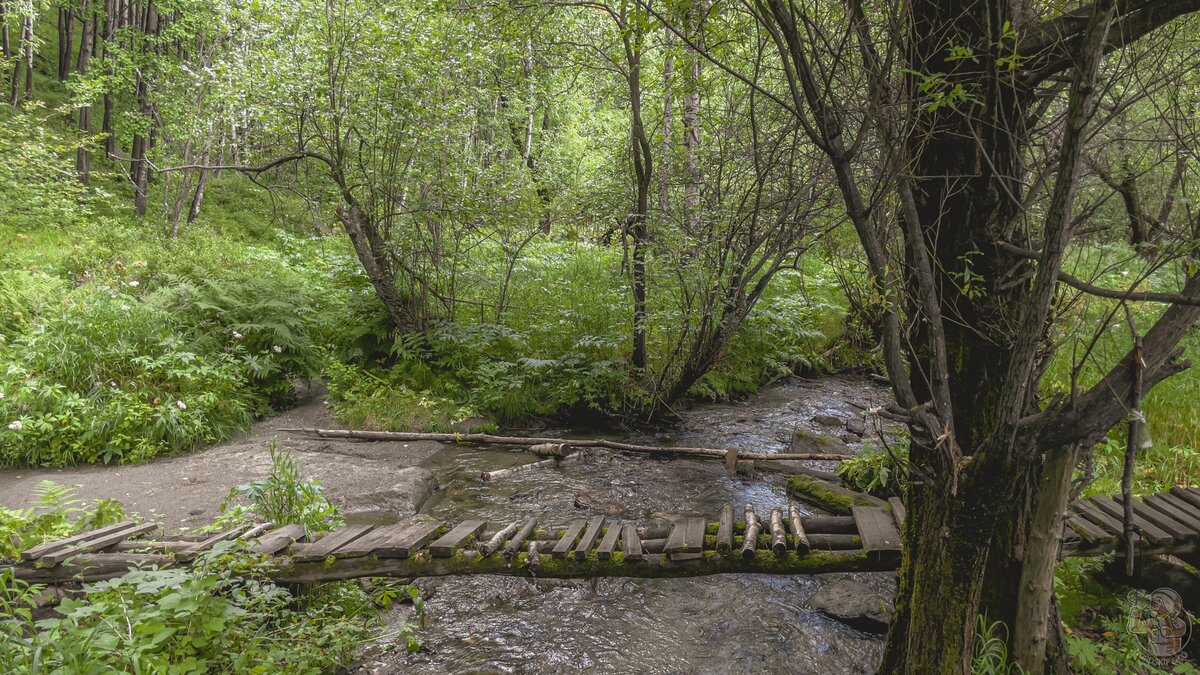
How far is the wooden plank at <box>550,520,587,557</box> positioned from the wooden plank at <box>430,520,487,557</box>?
0.69 meters

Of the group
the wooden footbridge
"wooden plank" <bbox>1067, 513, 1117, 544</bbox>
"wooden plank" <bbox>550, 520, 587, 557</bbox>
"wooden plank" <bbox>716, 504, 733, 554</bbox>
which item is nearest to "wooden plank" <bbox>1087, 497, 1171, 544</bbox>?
the wooden footbridge

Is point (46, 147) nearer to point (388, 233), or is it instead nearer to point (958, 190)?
point (388, 233)

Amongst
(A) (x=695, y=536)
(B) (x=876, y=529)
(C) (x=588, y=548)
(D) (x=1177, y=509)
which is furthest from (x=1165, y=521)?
(C) (x=588, y=548)

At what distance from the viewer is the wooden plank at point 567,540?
426 cm

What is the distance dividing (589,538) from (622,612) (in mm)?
804

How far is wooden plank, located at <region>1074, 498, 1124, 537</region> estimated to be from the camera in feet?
12.7

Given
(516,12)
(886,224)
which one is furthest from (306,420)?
(886,224)

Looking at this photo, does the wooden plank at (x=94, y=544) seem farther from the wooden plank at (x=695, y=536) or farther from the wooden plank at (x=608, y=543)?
the wooden plank at (x=695, y=536)

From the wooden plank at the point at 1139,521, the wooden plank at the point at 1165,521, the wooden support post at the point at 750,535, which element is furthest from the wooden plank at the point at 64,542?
the wooden plank at the point at 1165,521

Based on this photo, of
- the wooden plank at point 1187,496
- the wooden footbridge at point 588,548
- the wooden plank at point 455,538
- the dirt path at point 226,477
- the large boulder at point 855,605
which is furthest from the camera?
the dirt path at point 226,477

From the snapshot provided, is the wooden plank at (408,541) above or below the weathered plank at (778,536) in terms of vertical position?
below

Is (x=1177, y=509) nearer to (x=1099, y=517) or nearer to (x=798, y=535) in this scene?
(x=1099, y=517)

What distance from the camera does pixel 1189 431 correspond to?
6160 millimetres

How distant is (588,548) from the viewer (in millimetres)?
4277
